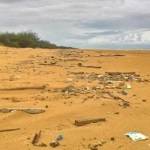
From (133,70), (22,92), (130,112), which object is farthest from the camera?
(133,70)

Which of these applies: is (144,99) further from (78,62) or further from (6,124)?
(78,62)

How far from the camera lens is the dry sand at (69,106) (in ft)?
21.8

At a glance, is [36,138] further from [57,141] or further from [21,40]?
[21,40]

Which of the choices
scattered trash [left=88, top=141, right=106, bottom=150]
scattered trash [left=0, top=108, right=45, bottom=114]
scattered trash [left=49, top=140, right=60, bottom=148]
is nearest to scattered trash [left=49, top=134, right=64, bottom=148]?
scattered trash [left=49, top=140, right=60, bottom=148]

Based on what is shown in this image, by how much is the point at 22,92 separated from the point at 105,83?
5.60 feet

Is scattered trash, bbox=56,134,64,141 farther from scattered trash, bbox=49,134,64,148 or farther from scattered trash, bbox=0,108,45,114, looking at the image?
scattered trash, bbox=0,108,45,114

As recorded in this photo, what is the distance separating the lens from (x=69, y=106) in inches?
323

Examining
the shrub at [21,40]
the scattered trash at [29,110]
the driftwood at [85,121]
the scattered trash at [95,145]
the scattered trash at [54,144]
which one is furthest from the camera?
the shrub at [21,40]

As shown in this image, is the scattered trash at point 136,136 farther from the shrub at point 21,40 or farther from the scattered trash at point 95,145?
the shrub at point 21,40

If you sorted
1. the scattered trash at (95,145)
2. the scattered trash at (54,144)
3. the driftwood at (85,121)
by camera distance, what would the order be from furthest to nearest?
the driftwood at (85,121), the scattered trash at (54,144), the scattered trash at (95,145)

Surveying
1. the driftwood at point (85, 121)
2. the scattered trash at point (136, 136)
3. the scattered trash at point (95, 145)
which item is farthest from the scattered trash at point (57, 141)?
the scattered trash at point (136, 136)

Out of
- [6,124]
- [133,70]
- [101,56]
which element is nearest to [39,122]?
[6,124]

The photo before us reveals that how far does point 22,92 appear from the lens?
9.88m

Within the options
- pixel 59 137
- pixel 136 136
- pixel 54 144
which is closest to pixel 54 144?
pixel 54 144
